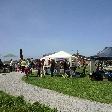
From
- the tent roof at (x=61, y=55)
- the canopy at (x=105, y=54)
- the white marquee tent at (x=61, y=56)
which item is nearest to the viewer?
the canopy at (x=105, y=54)

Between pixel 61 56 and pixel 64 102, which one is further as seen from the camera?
pixel 61 56

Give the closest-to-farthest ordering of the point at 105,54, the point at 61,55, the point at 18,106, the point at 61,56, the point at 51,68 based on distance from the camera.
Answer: the point at 18,106 → the point at 105,54 → the point at 51,68 → the point at 61,56 → the point at 61,55

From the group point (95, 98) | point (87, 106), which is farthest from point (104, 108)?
point (95, 98)

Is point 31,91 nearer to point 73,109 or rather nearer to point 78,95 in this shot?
point 78,95

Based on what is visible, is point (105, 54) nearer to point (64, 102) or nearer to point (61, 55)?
point (61, 55)

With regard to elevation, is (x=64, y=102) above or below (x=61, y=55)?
below

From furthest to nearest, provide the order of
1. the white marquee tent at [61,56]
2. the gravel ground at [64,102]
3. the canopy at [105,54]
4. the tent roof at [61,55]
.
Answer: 1. the tent roof at [61,55]
2. the white marquee tent at [61,56]
3. the canopy at [105,54]
4. the gravel ground at [64,102]

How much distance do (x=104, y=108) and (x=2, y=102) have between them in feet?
15.3

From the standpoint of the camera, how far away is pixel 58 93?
20703 millimetres

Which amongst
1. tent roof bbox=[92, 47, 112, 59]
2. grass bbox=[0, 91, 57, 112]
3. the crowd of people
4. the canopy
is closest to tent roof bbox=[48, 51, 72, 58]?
the crowd of people

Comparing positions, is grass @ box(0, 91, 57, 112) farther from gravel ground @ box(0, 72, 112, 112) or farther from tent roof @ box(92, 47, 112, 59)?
tent roof @ box(92, 47, 112, 59)

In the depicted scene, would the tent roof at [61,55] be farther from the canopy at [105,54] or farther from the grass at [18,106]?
the grass at [18,106]

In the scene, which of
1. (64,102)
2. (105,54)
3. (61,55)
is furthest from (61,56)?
(64,102)

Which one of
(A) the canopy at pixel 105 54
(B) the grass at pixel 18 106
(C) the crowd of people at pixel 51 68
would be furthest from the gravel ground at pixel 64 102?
(C) the crowd of people at pixel 51 68
